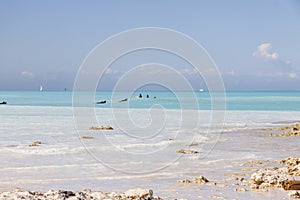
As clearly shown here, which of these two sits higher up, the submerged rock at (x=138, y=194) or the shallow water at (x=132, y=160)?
the shallow water at (x=132, y=160)

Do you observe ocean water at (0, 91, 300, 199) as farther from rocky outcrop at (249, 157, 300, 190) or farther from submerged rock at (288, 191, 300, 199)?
rocky outcrop at (249, 157, 300, 190)

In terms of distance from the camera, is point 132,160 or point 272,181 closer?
point 272,181

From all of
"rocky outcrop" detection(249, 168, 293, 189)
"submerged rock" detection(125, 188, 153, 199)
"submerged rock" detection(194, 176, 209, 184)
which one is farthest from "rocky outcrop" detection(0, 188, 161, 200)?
"rocky outcrop" detection(249, 168, 293, 189)

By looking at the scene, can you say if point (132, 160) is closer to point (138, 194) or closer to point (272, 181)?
point (272, 181)

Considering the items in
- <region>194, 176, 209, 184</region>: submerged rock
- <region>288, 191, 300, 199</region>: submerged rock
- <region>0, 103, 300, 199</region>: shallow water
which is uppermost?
<region>0, 103, 300, 199</region>: shallow water

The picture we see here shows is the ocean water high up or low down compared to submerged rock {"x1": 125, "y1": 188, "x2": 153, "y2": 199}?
up

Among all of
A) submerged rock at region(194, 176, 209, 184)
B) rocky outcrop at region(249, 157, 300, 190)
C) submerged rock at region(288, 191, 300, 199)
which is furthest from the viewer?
submerged rock at region(194, 176, 209, 184)

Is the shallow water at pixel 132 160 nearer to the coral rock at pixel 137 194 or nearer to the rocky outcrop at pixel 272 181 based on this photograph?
the rocky outcrop at pixel 272 181

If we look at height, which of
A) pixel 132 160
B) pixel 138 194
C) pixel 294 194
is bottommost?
pixel 294 194

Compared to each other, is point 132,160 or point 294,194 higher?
point 132,160

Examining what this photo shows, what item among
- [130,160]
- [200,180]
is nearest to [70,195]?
[200,180]

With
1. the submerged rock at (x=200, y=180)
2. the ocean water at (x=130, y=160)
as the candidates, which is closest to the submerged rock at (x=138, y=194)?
the ocean water at (x=130, y=160)

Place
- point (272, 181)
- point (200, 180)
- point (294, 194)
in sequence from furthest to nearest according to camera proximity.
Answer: point (200, 180) → point (272, 181) → point (294, 194)

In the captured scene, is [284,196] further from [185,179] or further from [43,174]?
[43,174]
